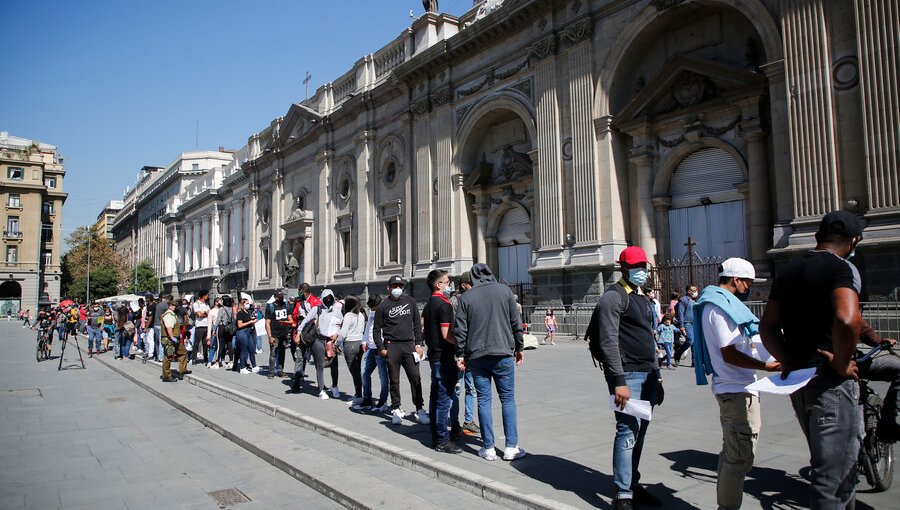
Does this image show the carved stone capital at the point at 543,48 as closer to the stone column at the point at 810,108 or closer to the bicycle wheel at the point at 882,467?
the stone column at the point at 810,108

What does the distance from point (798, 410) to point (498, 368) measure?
283 cm

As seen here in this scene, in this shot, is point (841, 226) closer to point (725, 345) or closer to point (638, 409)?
point (725, 345)

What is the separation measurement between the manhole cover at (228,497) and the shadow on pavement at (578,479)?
245cm

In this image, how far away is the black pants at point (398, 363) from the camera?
812 cm

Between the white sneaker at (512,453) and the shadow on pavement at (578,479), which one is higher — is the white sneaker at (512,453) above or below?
above

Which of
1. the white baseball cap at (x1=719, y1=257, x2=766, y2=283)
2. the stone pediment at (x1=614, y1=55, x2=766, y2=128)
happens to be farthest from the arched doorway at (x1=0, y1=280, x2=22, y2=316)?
the white baseball cap at (x1=719, y1=257, x2=766, y2=283)

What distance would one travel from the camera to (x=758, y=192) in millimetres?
15906

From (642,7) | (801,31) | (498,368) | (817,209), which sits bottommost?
(498,368)

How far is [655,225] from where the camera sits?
18.8m

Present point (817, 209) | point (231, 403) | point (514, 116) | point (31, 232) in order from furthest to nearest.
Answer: point (31, 232)
point (514, 116)
point (817, 209)
point (231, 403)

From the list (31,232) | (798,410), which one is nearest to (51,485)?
(798,410)

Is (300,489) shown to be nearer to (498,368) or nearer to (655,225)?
(498,368)

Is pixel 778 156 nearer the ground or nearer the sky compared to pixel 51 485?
nearer the sky

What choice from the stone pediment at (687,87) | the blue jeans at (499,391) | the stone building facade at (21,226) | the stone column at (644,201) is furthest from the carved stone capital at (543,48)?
the stone building facade at (21,226)
